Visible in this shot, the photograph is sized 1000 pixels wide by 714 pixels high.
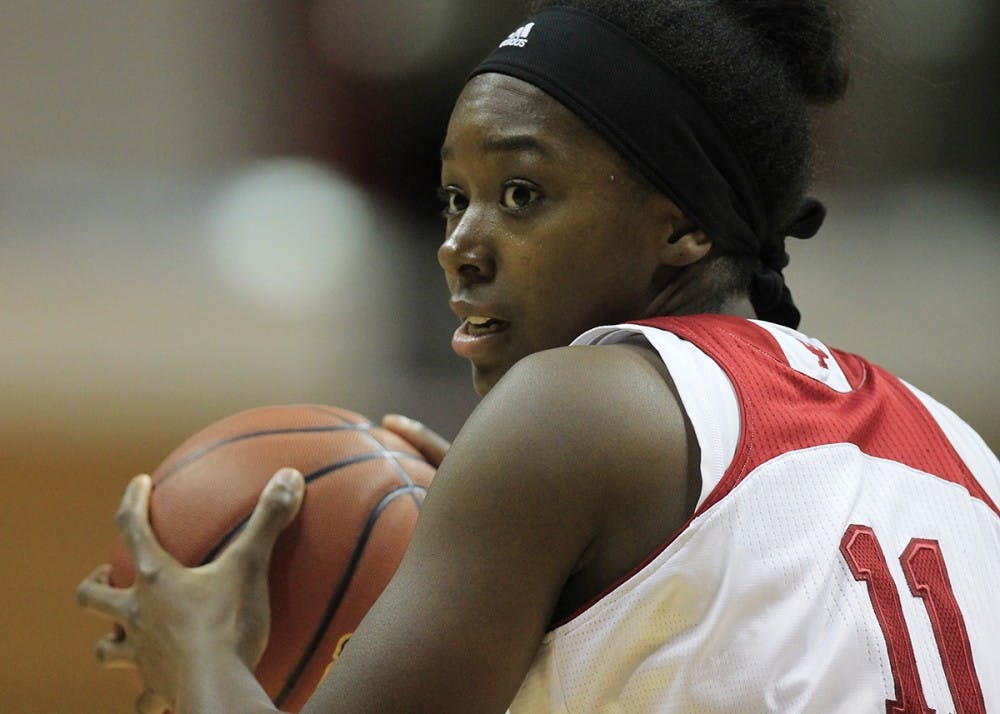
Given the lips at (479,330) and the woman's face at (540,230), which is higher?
the woman's face at (540,230)

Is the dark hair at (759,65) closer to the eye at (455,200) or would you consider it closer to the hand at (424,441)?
the eye at (455,200)

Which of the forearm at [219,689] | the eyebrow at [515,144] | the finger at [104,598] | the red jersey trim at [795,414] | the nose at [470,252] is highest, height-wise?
the eyebrow at [515,144]

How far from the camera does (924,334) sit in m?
5.66

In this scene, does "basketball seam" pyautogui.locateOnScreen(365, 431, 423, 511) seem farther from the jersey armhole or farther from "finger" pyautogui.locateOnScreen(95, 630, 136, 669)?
the jersey armhole

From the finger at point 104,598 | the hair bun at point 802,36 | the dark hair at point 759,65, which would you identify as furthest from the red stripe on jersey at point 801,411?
the finger at point 104,598

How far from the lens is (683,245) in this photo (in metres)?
1.63

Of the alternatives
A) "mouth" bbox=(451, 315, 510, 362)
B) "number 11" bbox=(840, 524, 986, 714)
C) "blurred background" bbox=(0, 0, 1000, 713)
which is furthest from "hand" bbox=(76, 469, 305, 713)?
"blurred background" bbox=(0, 0, 1000, 713)

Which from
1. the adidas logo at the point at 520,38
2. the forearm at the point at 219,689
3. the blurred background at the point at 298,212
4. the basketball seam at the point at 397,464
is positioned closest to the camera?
the forearm at the point at 219,689

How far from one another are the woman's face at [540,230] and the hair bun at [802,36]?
32cm

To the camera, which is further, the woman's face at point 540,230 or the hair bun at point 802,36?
the hair bun at point 802,36

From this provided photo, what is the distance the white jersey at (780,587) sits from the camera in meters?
1.20

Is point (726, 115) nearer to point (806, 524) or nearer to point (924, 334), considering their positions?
point (806, 524)

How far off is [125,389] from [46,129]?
1.40 meters

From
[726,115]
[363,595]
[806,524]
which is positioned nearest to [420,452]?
[363,595]
